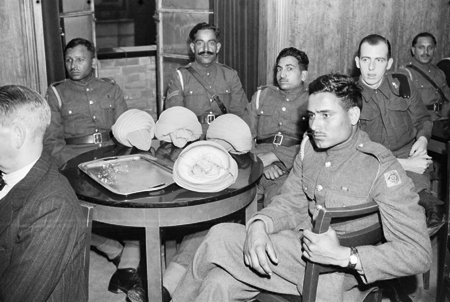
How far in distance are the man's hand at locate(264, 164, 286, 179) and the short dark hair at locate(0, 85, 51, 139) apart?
204cm

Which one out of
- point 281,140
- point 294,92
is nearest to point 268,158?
point 281,140

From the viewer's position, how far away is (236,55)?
5.12m

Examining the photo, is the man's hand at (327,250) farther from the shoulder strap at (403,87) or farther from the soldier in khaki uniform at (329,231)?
the shoulder strap at (403,87)

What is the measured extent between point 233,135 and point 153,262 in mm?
992

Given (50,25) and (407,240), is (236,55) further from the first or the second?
(407,240)

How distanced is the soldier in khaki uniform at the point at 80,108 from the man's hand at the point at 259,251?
6.91 ft

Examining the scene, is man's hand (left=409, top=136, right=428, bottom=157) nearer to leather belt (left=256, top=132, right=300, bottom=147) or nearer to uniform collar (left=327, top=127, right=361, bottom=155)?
leather belt (left=256, top=132, right=300, bottom=147)

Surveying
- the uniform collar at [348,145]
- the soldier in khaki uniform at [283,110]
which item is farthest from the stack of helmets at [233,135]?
the uniform collar at [348,145]

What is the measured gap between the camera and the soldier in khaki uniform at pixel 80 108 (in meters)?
4.00

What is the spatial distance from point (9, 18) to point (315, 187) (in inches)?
128

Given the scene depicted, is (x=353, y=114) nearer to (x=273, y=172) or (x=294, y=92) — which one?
(x=273, y=172)

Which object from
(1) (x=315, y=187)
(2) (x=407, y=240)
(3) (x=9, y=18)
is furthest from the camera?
(3) (x=9, y=18)

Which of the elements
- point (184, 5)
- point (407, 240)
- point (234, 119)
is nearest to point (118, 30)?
point (184, 5)

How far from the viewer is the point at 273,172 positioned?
3730mm
